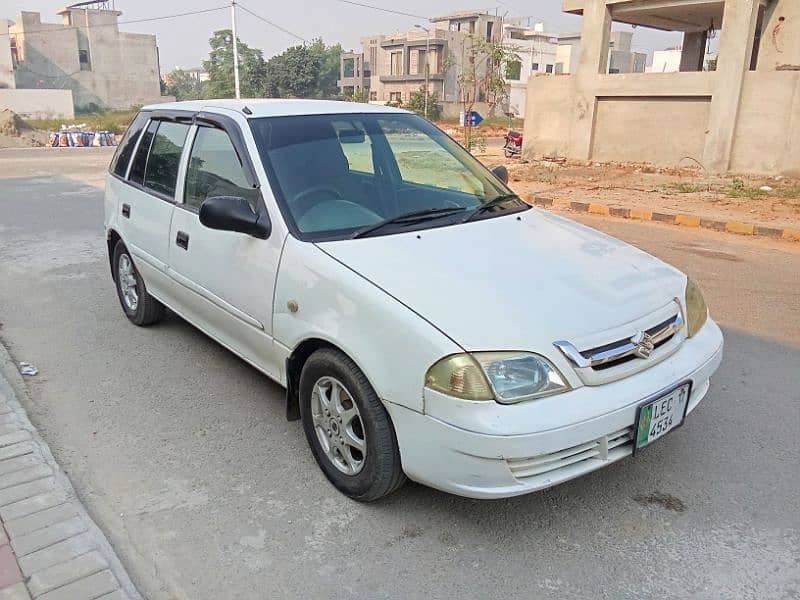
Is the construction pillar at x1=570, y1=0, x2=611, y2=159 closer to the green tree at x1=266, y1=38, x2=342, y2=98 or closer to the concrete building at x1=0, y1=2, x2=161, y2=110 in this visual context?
the concrete building at x1=0, y1=2, x2=161, y2=110

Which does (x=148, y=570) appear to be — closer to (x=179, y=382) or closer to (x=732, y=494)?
(x=179, y=382)

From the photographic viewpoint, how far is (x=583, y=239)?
11.6ft

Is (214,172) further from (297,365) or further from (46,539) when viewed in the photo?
(46,539)

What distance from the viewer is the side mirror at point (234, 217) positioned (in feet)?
10.6

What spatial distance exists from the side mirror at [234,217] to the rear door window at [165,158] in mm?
1145

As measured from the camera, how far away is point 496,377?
2.45 m

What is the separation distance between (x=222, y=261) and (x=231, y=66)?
261 feet

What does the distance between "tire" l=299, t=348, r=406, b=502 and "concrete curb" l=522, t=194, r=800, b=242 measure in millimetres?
8102

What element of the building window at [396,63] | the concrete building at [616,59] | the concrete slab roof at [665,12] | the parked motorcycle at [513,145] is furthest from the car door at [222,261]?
the concrete building at [616,59]

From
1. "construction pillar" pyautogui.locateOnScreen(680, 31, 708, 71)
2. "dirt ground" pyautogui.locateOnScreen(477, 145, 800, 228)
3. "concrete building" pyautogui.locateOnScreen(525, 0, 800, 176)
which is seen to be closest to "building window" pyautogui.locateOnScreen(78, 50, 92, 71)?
"concrete building" pyautogui.locateOnScreen(525, 0, 800, 176)

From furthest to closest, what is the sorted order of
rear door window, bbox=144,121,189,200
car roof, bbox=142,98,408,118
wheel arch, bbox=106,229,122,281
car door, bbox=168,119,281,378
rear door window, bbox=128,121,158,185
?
wheel arch, bbox=106,229,122,281
rear door window, bbox=128,121,158,185
rear door window, bbox=144,121,189,200
car roof, bbox=142,98,408,118
car door, bbox=168,119,281,378

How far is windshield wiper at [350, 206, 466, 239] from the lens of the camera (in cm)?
323

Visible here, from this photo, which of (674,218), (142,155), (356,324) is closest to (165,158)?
(142,155)

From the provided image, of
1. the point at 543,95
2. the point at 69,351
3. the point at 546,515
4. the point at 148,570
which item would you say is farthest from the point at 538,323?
the point at 543,95
